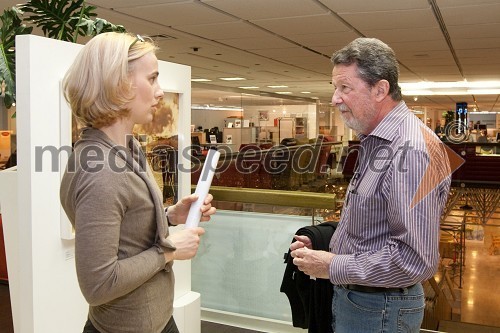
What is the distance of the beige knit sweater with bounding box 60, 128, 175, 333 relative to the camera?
1.15 meters

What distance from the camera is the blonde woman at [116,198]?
3.77ft

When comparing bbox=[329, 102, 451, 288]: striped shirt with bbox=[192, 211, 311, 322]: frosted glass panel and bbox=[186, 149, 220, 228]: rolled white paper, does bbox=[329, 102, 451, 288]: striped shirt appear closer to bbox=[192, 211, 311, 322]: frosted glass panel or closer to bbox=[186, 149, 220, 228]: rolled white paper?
bbox=[186, 149, 220, 228]: rolled white paper

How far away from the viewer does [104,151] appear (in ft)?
4.06

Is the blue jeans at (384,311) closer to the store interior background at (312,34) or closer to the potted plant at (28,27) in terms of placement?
the potted plant at (28,27)

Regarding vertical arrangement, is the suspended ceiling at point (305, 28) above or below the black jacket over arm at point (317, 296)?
above

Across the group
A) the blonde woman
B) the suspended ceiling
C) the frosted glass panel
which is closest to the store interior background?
the suspended ceiling

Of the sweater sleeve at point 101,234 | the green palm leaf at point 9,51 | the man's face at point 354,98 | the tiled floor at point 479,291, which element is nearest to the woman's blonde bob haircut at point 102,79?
the sweater sleeve at point 101,234

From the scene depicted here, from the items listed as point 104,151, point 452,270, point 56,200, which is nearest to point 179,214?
point 104,151

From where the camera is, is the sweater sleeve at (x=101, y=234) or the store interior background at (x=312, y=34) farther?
the store interior background at (x=312, y=34)

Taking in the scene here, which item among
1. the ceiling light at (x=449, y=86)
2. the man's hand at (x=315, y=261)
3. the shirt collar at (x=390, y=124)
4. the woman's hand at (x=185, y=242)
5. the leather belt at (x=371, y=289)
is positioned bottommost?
the leather belt at (x=371, y=289)

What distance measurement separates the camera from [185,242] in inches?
54.1

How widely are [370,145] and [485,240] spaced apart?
9.54 meters

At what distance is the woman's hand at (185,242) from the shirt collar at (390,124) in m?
0.67

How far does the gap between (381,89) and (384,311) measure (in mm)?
716
